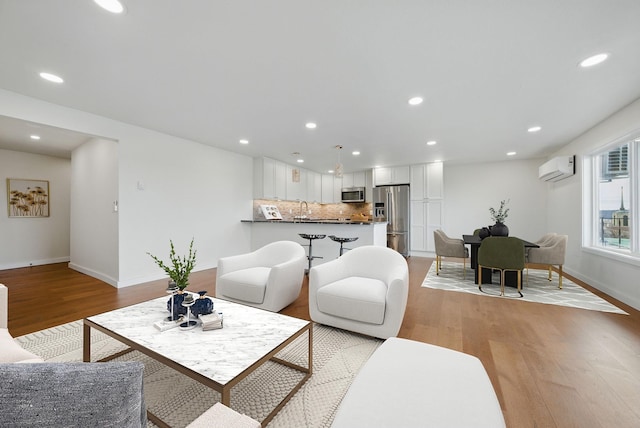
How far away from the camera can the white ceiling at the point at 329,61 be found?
5.79 ft

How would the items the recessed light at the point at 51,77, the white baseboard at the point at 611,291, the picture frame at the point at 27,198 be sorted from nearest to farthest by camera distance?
the recessed light at the point at 51,77 → the white baseboard at the point at 611,291 → the picture frame at the point at 27,198

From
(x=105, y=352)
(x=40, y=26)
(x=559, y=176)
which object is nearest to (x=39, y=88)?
(x=40, y=26)

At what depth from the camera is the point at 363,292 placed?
2295 mm

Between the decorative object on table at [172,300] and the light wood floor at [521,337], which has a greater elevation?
the decorative object on table at [172,300]

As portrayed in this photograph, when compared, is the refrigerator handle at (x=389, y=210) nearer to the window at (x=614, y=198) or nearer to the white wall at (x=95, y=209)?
the window at (x=614, y=198)

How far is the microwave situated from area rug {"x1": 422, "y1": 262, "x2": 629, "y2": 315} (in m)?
3.36

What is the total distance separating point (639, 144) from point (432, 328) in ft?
11.9

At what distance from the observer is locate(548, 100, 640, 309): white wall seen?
3.21 m

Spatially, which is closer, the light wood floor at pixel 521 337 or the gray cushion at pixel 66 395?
the gray cushion at pixel 66 395

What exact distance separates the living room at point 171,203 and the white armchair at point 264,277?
1288 mm

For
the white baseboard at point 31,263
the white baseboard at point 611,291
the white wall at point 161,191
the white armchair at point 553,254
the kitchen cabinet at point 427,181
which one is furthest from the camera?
the kitchen cabinet at point 427,181

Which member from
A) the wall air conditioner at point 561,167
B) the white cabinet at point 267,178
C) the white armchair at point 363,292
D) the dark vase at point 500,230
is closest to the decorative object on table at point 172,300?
the white armchair at point 363,292

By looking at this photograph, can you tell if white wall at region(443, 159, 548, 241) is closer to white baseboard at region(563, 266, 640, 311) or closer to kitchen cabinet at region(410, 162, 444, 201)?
kitchen cabinet at region(410, 162, 444, 201)

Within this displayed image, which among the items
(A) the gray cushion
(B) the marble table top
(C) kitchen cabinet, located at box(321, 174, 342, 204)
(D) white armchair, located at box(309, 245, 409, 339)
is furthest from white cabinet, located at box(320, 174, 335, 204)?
(A) the gray cushion
